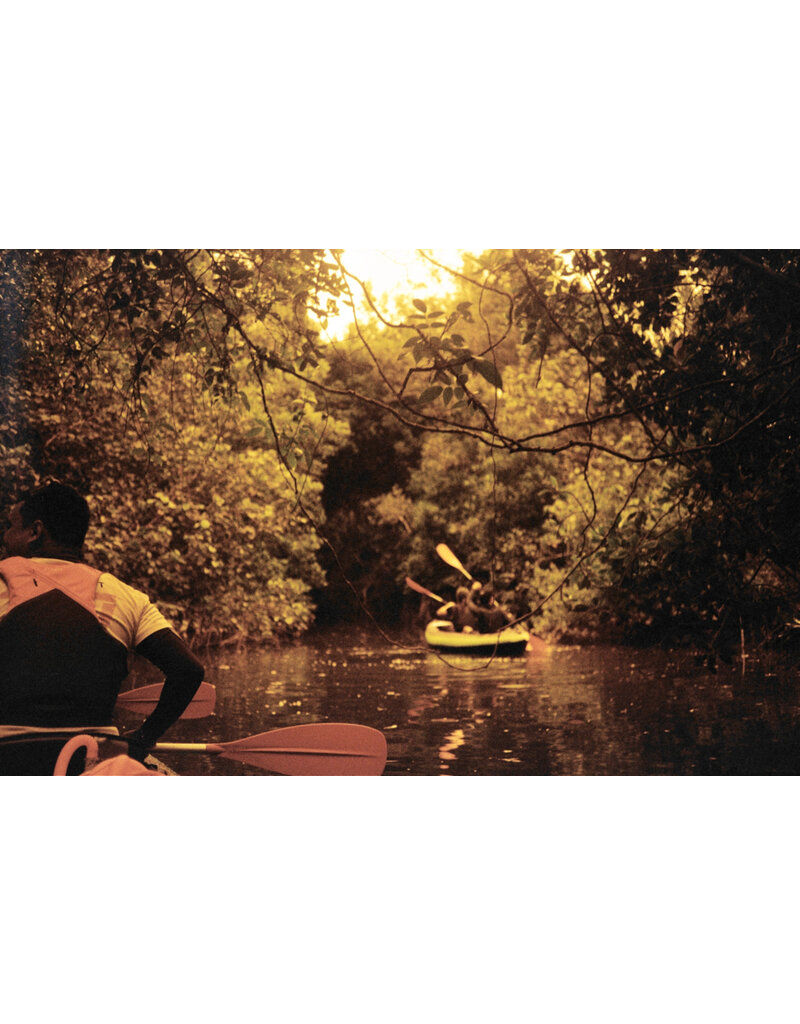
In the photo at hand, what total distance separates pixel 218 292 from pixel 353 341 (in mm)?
632

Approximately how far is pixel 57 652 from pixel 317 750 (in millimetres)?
1161

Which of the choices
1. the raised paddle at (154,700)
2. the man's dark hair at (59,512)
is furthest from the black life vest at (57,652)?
the man's dark hair at (59,512)

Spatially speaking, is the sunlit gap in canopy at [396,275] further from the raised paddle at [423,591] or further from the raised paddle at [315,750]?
the raised paddle at [315,750]

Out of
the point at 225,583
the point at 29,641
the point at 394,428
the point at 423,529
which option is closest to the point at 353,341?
the point at 394,428

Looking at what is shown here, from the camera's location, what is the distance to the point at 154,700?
453cm

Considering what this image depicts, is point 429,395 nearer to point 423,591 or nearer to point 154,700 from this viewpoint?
point 423,591

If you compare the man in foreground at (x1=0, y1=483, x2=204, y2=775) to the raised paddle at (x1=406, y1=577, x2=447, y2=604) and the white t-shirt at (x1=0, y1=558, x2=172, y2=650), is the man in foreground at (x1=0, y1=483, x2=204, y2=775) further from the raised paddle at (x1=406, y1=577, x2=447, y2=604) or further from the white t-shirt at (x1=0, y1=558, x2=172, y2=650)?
the raised paddle at (x1=406, y1=577, x2=447, y2=604)

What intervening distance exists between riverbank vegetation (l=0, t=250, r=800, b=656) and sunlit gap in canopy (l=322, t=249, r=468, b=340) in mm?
51

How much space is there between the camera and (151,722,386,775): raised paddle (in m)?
4.50

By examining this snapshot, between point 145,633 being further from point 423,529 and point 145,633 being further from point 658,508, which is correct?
point 658,508

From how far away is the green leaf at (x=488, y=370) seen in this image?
4.41m

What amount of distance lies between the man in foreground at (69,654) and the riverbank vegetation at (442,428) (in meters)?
0.33

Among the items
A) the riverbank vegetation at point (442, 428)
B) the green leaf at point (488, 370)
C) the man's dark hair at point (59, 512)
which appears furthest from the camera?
the riverbank vegetation at point (442, 428)

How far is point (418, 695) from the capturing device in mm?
4668
